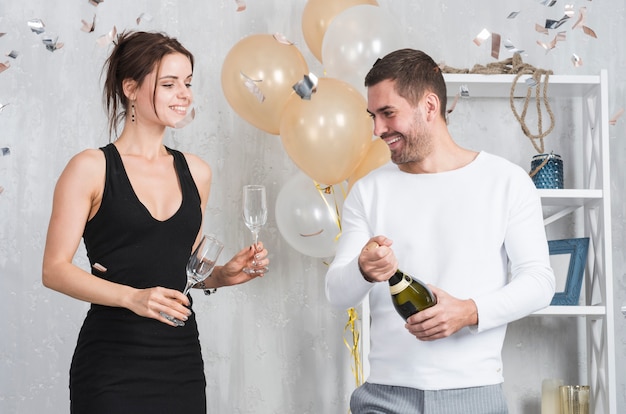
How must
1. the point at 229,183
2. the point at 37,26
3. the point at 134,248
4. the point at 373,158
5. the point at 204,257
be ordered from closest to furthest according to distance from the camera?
1. the point at 204,257
2. the point at 134,248
3. the point at 373,158
4. the point at 37,26
5. the point at 229,183

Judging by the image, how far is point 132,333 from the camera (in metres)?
1.72

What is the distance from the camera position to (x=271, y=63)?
2516 mm

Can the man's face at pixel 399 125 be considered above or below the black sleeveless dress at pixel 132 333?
above

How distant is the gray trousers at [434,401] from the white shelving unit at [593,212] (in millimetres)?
1080

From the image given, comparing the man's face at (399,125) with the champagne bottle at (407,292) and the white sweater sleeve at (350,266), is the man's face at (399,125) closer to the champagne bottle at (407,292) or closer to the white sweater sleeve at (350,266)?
the white sweater sleeve at (350,266)

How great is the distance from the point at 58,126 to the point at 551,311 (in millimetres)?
1916

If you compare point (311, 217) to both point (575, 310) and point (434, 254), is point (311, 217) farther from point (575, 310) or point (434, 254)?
point (434, 254)

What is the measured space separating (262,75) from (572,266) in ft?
4.06

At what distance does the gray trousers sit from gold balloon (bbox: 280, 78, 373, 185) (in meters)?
0.97

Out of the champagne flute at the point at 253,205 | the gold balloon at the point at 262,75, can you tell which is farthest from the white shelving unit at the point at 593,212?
the champagne flute at the point at 253,205

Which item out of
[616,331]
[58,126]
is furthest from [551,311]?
[58,126]

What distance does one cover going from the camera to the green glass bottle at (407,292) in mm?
1506

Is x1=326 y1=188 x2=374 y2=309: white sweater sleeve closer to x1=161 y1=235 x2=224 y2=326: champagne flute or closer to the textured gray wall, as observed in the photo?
x1=161 y1=235 x2=224 y2=326: champagne flute

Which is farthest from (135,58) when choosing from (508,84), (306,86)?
(508,84)
